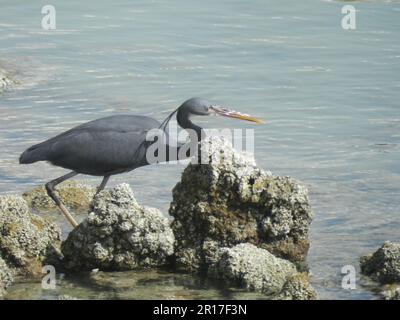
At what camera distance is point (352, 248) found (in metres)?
9.23

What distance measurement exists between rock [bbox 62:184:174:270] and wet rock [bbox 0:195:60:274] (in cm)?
19

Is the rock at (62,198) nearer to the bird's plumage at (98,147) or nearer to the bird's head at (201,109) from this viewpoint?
the bird's plumage at (98,147)

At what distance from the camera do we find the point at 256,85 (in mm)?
15414

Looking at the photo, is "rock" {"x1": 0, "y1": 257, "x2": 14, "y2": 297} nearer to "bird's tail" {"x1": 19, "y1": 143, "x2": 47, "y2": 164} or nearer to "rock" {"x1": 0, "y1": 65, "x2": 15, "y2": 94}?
"bird's tail" {"x1": 19, "y1": 143, "x2": 47, "y2": 164}

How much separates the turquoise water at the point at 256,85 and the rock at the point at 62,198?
0.76 metres

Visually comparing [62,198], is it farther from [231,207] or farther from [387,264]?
[387,264]

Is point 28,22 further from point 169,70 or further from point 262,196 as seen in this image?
point 262,196

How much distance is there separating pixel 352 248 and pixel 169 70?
7634mm

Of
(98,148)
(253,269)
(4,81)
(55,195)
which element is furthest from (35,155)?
(4,81)

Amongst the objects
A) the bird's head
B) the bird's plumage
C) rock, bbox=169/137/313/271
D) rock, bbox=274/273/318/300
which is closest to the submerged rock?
rock, bbox=274/273/318/300

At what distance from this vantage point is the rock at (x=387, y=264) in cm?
798

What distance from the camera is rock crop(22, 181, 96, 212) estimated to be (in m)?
9.98

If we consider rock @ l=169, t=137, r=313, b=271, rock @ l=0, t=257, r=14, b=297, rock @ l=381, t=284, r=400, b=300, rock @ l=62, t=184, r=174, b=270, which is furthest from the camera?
rock @ l=169, t=137, r=313, b=271

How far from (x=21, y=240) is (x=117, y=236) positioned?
2.42 feet
